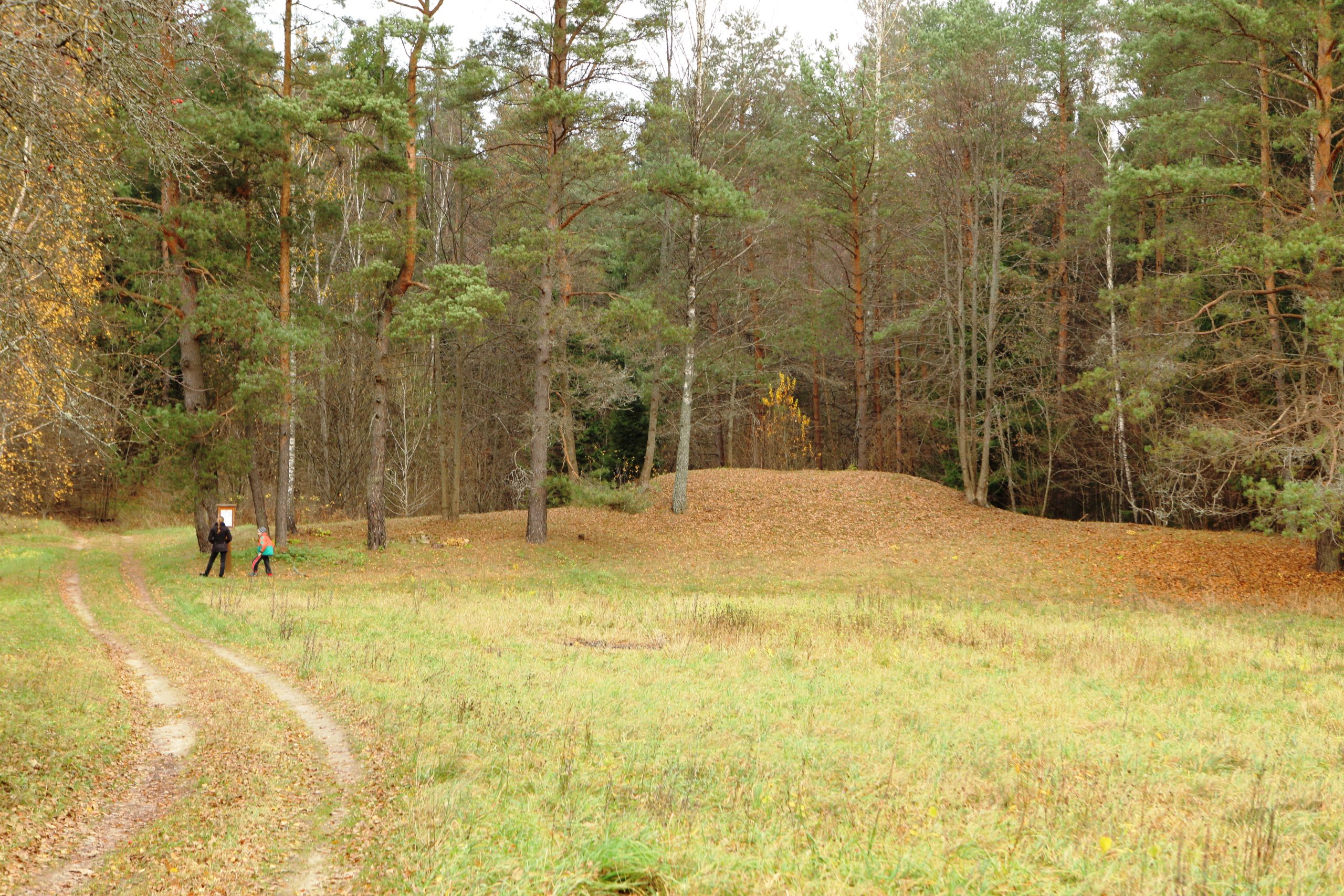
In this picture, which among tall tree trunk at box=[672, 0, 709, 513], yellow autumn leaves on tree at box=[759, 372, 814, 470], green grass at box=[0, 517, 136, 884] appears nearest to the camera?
green grass at box=[0, 517, 136, 884]

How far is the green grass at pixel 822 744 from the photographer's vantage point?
5.08 meters

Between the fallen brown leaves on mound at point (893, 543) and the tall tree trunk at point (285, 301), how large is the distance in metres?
3.40

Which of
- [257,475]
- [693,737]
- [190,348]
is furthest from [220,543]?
[693,737]

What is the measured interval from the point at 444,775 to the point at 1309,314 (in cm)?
1637

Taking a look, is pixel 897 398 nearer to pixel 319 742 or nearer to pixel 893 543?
pixel 893 543

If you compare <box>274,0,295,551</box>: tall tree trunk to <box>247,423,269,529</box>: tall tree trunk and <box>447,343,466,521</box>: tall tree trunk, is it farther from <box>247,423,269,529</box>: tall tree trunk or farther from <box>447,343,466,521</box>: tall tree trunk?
<box>447,343,466,521</box>: tall tree trunk

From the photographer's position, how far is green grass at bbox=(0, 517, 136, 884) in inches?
223

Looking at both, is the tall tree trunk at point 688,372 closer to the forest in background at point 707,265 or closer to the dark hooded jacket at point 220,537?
the forest in background at point 707,265

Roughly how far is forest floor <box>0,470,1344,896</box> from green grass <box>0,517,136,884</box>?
38 mm

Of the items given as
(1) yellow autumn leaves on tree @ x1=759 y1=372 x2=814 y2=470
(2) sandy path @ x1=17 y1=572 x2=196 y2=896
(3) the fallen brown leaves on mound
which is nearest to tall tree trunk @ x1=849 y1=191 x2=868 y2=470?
(3) the fallen brown leaves on mound

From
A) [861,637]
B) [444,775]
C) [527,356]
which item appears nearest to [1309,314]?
[861,637]

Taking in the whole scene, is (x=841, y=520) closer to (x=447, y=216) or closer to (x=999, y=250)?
(x=999, y=250)

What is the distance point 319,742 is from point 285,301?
625 inches

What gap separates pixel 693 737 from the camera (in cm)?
795
